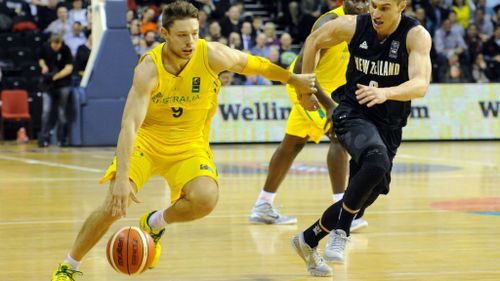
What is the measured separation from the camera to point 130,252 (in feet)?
21.0

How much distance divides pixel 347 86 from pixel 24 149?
39.6ft

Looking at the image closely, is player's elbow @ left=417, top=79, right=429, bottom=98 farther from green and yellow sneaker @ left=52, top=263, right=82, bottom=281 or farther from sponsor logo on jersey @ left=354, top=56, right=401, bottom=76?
green and yellow sneaker @ left=52, top=263, right=82, bottom=281

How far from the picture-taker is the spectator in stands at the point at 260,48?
20500 millimetres

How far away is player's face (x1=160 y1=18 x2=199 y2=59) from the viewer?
6719 mm

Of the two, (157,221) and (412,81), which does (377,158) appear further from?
(157,221)

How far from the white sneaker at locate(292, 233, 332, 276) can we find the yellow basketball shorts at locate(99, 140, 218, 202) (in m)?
0.71

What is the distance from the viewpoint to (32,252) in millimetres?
7969

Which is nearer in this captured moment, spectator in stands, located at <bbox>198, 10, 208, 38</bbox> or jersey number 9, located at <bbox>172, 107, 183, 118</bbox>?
jersey number 9, located at <bbox>172, 107, 183, 118</bbox>

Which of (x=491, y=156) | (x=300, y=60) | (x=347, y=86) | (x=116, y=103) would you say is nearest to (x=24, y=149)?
(x=116, y=103)

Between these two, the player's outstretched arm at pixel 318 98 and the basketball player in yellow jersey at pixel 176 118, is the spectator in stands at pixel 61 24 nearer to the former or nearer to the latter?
the player's outstretched arm at pixel 318 98

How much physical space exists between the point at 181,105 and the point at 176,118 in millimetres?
145

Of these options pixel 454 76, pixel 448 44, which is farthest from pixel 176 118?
pixel 448 44

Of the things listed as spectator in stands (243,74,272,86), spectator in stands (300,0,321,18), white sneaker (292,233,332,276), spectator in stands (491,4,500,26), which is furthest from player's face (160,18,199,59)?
spectator in stands (491,4,500,26)

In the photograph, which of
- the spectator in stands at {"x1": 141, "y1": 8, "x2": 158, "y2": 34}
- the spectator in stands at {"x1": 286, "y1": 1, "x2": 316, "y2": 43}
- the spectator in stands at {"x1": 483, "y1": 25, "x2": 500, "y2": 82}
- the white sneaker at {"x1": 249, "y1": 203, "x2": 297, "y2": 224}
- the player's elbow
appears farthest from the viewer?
the spectator in stands at {"x1": 286, "y1": 1, "x2": 316, "y2": 43}
